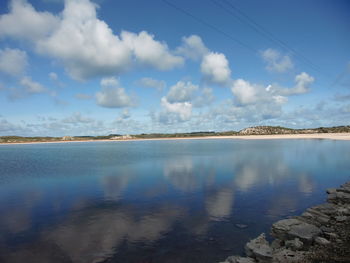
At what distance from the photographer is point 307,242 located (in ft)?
43.3

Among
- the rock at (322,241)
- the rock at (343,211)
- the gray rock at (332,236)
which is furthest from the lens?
the rock at (343,211)

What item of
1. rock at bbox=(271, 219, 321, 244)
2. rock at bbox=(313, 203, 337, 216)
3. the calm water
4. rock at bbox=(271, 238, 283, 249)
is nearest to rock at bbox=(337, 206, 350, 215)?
rock at bbox=(313, 203, 337, 216)

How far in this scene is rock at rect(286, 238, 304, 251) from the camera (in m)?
12.7

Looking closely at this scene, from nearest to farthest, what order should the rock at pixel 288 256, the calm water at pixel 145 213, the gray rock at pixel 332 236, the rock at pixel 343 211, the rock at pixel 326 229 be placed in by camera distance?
the rock at pixel 288 256, the gray rock at pixel 332 236, the rock at pixel 326 229, the calm water at pixel 145 213, the rock at pixel 343 211

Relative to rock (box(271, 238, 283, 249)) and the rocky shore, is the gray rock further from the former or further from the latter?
rock (box(271, 238, 283, 249))

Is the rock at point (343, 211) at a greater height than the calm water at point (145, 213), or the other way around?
the rock at point (343, 211)

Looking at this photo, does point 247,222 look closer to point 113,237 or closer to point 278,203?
point 278,203

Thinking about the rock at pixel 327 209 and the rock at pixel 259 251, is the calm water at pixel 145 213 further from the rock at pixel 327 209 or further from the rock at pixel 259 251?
the rock at pixel 327 209

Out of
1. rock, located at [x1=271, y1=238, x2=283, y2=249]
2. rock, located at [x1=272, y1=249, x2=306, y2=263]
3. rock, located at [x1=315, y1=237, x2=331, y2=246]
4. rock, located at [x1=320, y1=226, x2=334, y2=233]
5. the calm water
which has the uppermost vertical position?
rock, located at [x1=315, y1=237, x2=331, y2=246]

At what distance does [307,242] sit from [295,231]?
4.49ft

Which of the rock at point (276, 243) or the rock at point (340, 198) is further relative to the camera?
the rock at point (340, 198)

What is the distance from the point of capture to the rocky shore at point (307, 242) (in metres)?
11.4

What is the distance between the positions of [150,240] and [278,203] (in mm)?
13792

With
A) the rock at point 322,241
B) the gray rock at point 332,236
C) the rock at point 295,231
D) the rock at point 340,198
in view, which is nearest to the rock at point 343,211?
the rock at point 295,231
